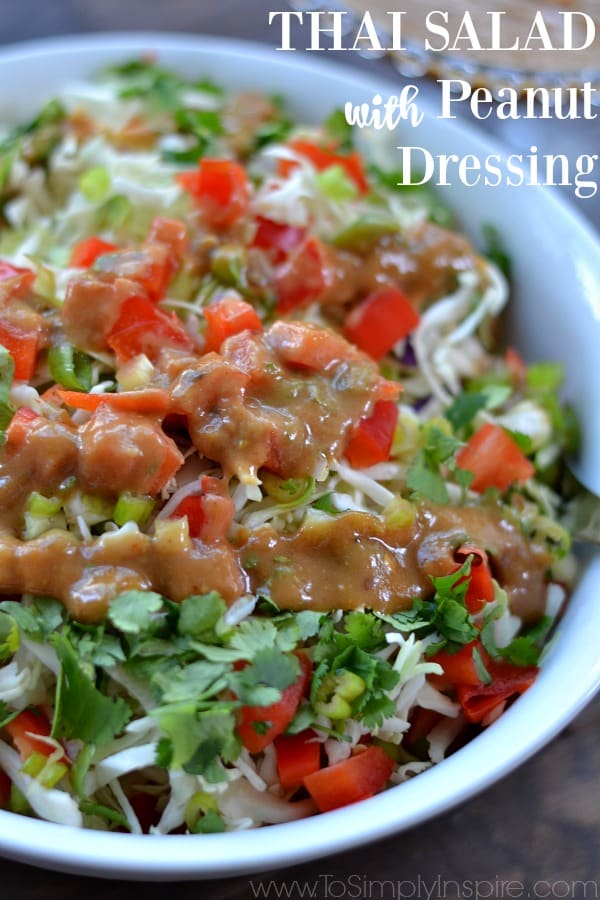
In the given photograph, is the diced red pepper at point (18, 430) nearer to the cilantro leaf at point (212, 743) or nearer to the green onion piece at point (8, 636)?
the green onion piece at point (8, 636)

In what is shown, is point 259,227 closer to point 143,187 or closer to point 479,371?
point 143,187

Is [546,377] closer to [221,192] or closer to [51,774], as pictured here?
[221,192]

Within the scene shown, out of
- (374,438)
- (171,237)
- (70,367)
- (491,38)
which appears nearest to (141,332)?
(70,367)

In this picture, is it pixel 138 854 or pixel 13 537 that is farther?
pixel 13 537

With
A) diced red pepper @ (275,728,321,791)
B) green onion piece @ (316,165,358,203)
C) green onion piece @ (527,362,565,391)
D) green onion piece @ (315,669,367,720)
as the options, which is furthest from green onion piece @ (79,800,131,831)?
→ green onion piece @ (316,165,358,203)

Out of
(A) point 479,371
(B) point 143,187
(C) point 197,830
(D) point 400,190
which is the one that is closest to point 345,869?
(C) point 197,830

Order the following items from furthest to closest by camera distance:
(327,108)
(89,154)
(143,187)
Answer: (327,108) < (89,154) < (143,187)

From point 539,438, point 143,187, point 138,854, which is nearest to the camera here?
point 138,854

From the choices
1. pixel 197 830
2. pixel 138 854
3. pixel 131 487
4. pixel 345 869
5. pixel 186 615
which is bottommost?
pixel 345 869

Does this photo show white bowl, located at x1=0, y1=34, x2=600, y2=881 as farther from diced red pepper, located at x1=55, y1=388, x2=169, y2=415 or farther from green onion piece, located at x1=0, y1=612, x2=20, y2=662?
diced red pepper, located at x1=55, y1=388, x2=169, y2=415
